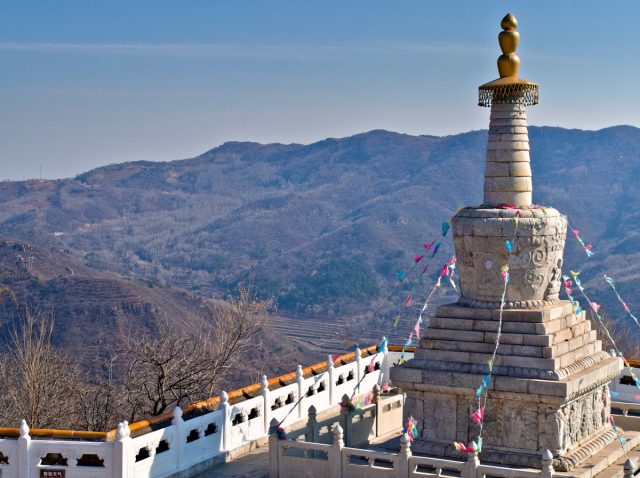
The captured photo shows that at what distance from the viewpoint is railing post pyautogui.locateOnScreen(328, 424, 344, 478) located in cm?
1866

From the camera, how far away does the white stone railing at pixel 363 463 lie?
17.7 m

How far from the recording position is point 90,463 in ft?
60.3

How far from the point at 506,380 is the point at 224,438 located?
5535 mm

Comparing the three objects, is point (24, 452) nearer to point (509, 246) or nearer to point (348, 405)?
point (348, 405)

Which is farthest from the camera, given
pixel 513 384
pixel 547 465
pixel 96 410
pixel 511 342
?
pixel 96 410

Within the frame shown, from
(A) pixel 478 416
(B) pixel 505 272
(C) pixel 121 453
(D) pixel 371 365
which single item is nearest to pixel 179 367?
(D) pixel 371 365

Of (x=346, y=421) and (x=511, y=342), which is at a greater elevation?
(x=511, y=342)

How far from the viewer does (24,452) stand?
1830 cm

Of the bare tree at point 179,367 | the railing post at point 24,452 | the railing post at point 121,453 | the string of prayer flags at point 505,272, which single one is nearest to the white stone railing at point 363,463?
the railing post at point 121,453

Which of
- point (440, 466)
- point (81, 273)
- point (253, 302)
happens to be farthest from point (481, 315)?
point (81, 273)

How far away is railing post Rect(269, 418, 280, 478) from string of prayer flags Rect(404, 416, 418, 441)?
7.67 feet

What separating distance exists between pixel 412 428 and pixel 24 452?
6.79 metres

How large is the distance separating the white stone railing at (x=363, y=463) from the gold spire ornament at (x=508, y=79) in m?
6.69

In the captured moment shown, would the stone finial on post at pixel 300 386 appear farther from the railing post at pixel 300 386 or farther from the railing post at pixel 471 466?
the railing post at pixel 471 466
